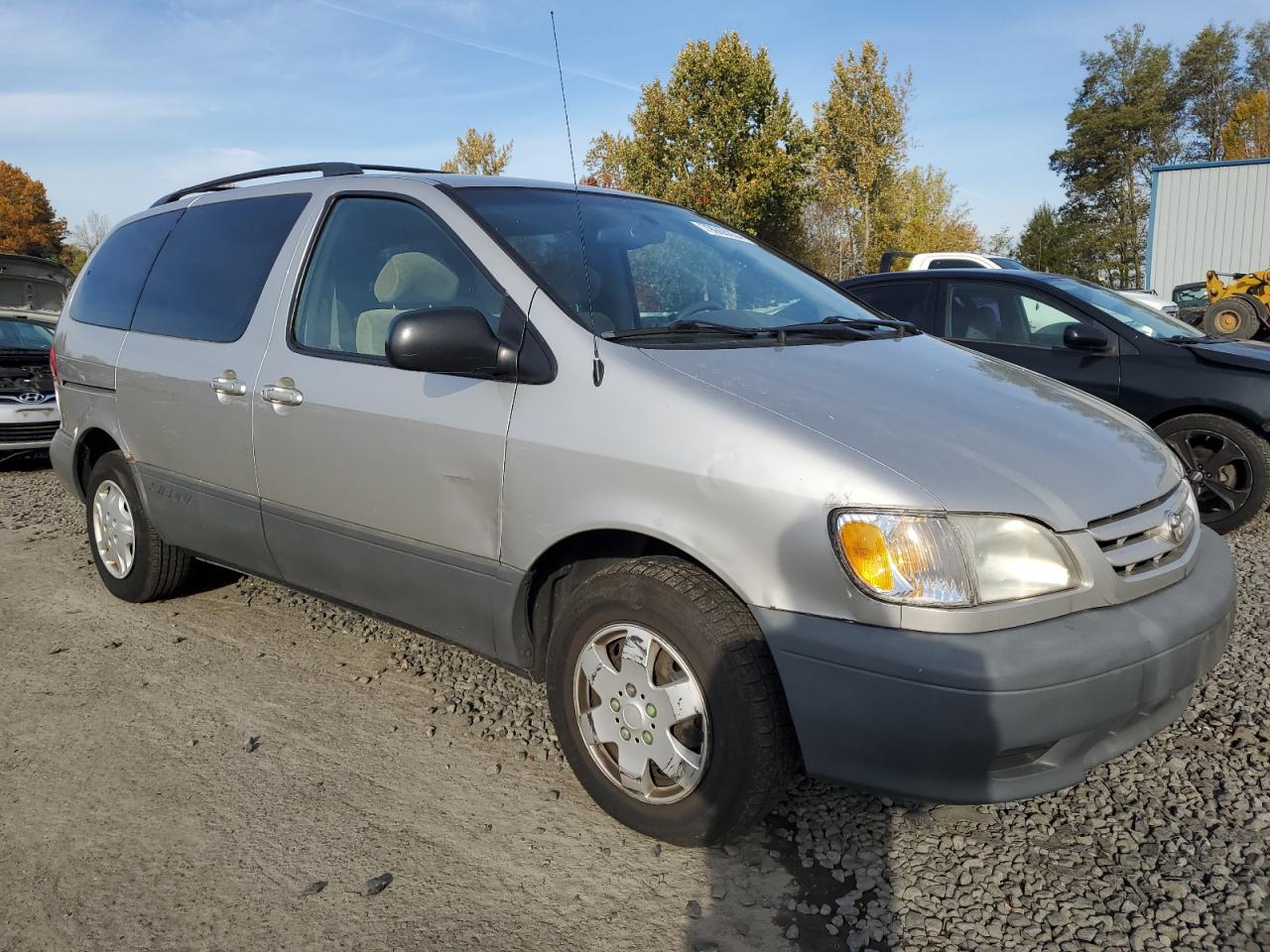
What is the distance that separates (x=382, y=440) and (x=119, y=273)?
2266 millimetres

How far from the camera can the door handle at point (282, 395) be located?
3.23m

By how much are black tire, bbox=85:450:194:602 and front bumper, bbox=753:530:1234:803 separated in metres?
3.09

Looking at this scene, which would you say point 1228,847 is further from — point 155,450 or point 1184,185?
point 1184,185

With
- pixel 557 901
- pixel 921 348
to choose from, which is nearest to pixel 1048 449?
pixel 921 348

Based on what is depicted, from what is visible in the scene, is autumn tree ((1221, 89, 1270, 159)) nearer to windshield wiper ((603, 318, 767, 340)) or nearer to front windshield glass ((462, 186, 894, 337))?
front windshield glass ((462, 186, 894, 337))

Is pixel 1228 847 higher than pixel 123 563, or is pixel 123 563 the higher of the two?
pixel 123 563

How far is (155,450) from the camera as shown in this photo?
13.0 feet

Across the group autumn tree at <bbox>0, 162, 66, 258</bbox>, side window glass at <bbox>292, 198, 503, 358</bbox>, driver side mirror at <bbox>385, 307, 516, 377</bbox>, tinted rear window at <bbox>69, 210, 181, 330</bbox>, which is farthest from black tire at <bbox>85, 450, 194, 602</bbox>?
autumn tree at <bbox>0, 162, 66, 258</bbox>

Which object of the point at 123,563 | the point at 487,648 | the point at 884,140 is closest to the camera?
the point at 487,648

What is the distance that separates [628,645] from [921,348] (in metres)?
1.43

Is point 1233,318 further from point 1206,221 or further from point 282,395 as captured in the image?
point 282,395

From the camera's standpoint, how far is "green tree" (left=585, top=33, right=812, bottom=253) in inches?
1284

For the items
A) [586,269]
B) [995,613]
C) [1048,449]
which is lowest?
[995,613]

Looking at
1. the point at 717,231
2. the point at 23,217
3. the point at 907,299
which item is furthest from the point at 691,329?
the point at 23,217
